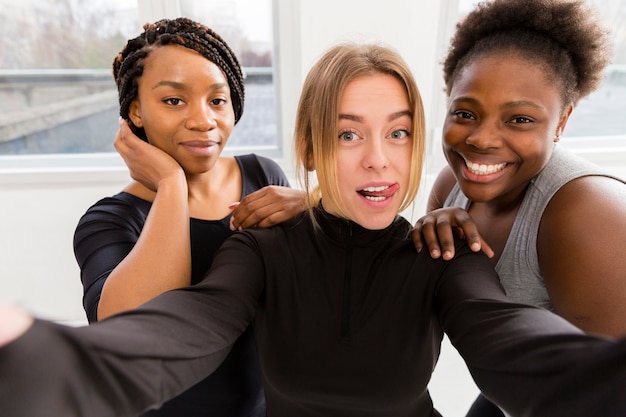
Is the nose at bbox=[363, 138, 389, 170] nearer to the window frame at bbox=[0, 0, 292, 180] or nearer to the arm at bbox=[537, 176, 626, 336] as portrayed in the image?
the arm at bbox=[537, 176, 626, 336]

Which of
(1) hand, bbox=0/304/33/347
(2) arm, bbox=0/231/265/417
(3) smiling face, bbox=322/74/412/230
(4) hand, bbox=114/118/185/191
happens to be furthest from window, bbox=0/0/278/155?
(1) hand, bbox=0/304/33/347

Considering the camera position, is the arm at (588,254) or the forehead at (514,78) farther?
the forehead at (514,78)

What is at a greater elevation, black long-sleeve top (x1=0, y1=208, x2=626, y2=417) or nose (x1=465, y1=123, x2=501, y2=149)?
nose (x1=465, y1=123, x2=501, y2=149)

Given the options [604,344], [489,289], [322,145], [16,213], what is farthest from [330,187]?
[16,213]

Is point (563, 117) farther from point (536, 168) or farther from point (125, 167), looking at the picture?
point (125, 167)

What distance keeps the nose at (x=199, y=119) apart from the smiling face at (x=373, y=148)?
32 cm

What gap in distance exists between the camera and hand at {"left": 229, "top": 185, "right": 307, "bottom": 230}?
86cm

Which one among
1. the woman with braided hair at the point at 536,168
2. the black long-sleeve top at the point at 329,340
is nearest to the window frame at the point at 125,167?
the woman with braided hair at the point at 536,168

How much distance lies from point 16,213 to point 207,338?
2.01m

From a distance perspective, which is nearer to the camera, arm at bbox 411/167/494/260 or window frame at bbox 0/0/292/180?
arm at bbox 411/167/494/260

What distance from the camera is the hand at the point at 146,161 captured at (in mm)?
886

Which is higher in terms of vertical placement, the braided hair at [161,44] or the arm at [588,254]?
the braided hair at [161,44]

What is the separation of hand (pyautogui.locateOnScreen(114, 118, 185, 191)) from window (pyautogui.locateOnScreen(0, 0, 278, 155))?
3.94ft

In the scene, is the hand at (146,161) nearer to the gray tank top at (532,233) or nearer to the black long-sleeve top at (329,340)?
the black long-sleeve top at (329,340)
